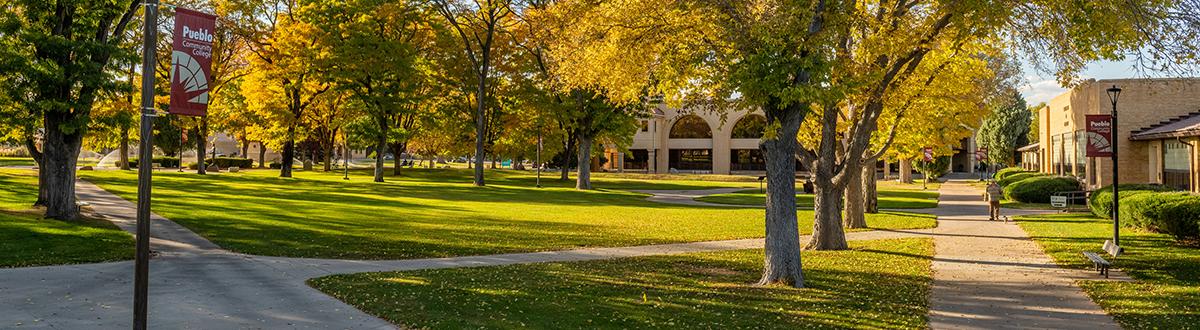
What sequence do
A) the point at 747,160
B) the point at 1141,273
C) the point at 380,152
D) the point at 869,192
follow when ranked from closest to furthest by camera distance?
the point at 1141,273 < the point at 869,192 < the point at 380,152 < the point at 747,160

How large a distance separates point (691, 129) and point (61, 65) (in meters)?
73.1

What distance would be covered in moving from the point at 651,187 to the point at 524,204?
19373 millimetres

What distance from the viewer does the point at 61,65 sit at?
1798 cm

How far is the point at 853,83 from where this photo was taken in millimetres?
11727

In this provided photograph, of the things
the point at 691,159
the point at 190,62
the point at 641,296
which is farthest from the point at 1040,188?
the point at 691,159

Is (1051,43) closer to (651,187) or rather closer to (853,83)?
(853,83)

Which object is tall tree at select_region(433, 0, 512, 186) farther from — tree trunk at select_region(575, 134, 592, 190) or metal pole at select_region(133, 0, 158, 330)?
metal pole at select_region(133, 0, 158, 330)

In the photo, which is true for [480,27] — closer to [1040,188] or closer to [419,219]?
[419,219]

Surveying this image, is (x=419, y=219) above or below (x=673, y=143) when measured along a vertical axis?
below

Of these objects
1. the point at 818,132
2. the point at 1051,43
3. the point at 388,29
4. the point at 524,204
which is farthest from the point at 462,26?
the point at 1051,43

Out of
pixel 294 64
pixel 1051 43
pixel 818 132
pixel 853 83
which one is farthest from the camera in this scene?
pixel 294 64

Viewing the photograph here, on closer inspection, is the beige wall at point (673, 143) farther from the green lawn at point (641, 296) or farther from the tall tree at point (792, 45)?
the green lawn at point (641, 296)

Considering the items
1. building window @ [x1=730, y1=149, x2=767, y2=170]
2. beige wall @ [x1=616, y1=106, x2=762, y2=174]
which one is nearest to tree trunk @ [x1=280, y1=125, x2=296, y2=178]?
beige wall @ [x1=616, y1=106, x2=762, y2=174]

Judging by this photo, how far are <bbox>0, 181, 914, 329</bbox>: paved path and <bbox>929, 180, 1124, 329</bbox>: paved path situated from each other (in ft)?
19.4
